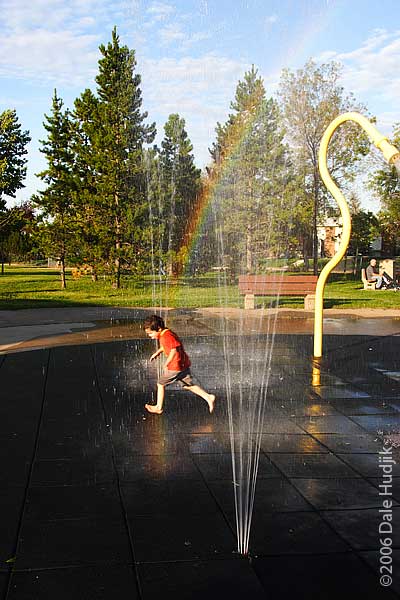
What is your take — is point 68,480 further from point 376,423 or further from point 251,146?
point 251,146

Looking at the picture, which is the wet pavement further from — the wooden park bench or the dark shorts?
the wooden park bench

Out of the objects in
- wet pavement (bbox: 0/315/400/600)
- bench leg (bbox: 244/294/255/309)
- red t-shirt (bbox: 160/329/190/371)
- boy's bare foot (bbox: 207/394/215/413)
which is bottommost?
wet pavement (bbox: 0/315/400/600)

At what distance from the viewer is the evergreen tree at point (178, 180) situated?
108 ft

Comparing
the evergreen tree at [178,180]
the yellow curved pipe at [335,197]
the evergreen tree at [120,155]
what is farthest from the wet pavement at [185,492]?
the evergreen tree at [178,180]

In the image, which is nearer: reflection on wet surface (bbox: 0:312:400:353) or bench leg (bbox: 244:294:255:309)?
reflection on wet surface (bbox: 0:312:400:353)

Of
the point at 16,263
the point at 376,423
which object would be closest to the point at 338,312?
the point at 376,423

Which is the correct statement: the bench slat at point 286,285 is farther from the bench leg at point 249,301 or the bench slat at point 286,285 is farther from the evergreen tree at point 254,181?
the evergreen tree at point 254,181

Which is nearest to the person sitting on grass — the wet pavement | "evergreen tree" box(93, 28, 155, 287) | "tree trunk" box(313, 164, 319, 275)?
the wet pavement

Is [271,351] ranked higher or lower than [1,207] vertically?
lower

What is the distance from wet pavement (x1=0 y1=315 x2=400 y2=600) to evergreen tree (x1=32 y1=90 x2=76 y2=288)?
819 inches

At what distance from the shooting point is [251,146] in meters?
34.4

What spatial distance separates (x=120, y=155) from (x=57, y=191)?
211 inches

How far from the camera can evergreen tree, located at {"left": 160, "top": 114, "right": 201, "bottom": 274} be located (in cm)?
3284

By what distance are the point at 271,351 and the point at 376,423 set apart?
4.50 metres
